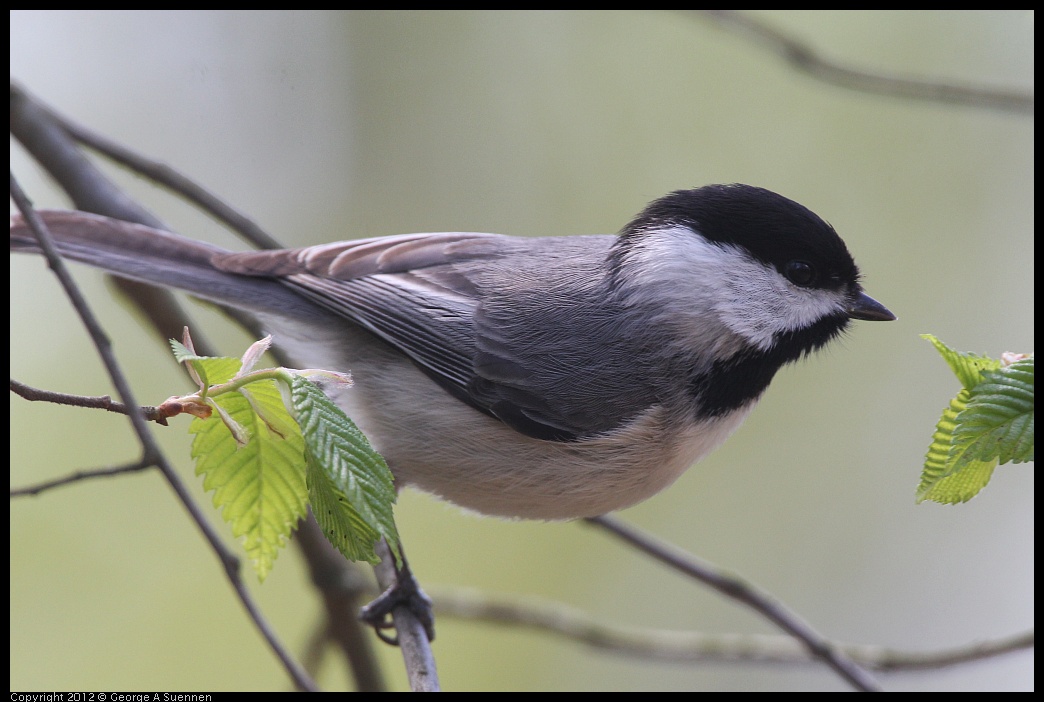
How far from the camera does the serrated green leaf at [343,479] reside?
42.4 inches

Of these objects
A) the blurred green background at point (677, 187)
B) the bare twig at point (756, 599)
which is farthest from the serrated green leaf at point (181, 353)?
the blurred green background at point (677, 187)

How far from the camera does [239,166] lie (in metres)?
4.38

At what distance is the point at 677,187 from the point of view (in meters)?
4.10

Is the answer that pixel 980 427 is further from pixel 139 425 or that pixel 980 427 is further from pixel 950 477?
pixel 139 425

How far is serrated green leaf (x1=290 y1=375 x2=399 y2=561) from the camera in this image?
3.53 feet

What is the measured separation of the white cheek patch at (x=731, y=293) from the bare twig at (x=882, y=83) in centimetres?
94

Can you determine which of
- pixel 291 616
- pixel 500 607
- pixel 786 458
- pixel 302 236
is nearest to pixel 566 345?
pixel 500 607

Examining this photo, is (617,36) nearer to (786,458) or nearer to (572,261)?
(786,458)

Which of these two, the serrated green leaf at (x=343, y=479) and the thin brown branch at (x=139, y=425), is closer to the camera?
Result: the serrated green leaf at (x=343, y=479)

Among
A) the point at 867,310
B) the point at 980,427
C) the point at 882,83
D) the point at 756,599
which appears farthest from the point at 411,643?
the point at 882,83

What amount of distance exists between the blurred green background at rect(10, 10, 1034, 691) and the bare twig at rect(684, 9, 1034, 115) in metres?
1.22

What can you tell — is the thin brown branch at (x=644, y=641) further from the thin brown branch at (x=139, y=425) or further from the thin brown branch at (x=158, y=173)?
the thin brown branch at (x=158, y=173)

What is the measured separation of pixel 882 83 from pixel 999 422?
1.59 meters

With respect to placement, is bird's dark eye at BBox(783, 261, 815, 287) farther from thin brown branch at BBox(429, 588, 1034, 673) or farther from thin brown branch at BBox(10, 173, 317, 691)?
thin brown branch at BBox(10, 173, 317, 691)
